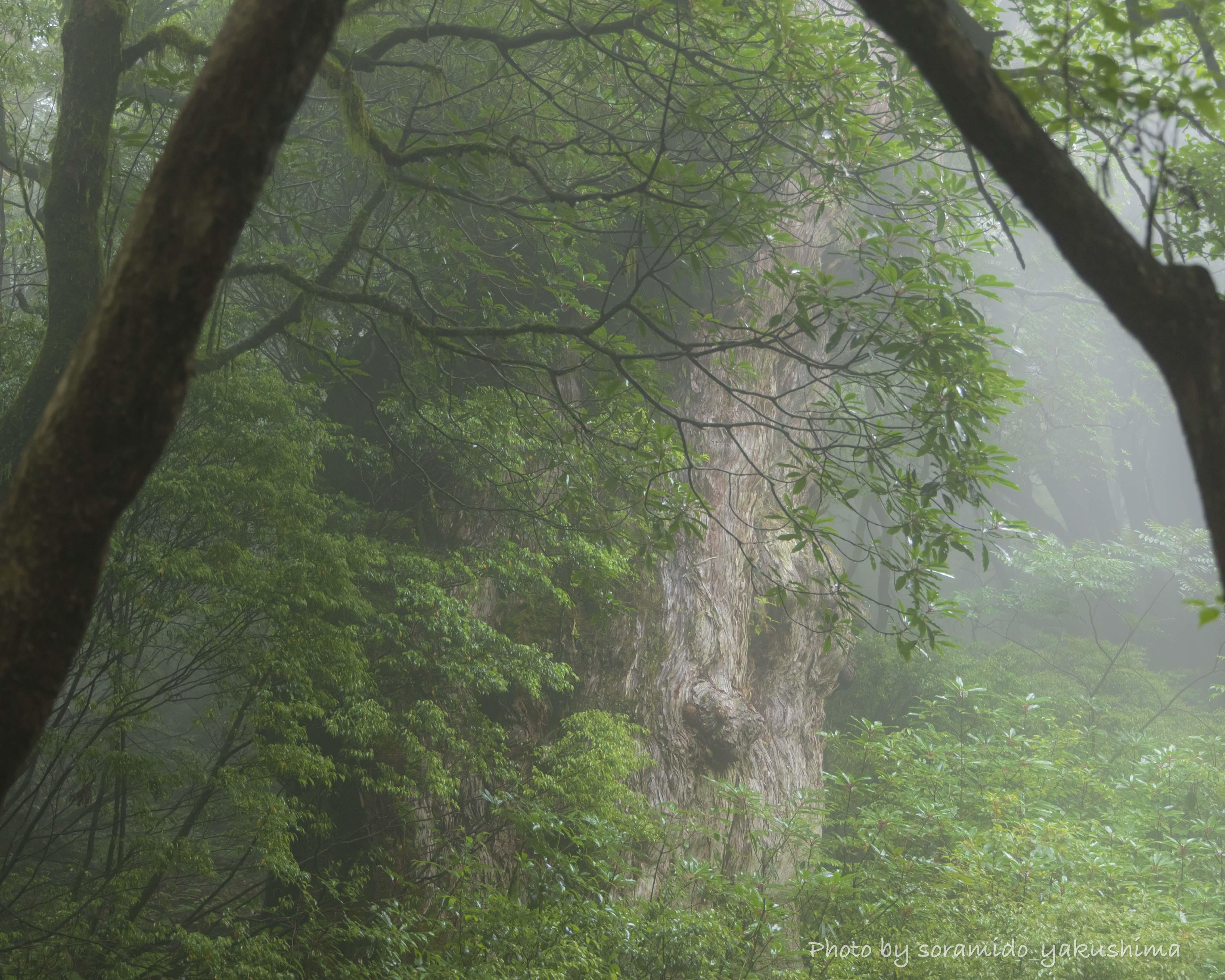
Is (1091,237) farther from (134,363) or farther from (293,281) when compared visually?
(293,281)

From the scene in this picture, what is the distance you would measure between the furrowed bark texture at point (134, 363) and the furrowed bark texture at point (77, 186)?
2897 mm

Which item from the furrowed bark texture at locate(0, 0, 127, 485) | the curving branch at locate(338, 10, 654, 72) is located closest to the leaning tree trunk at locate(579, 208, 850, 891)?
the curving branch at locate(338, 10, 654, 72)

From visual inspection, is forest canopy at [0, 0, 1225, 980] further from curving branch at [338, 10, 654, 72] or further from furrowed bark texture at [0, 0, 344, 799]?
furrowed bark texture at [0, 0, 344, 799]

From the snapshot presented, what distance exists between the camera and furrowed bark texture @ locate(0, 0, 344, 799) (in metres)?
1.11

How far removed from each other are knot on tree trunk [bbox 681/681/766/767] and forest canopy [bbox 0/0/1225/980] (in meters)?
0.03

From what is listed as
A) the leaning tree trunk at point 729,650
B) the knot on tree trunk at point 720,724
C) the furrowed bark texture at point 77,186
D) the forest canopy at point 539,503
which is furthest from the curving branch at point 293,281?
the knot on tree trunk at point 720,724

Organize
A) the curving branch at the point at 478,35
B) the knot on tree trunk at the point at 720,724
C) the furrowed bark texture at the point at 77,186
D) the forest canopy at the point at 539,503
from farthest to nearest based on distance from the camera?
the knot on tree trunk at the point at 720,724 → the curving branch at the point at 478,35 → the furrowed bark texture at the point at 77,186 → the forest canopy at the point at 539,503

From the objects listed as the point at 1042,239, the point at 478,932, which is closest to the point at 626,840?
the point at 478,932

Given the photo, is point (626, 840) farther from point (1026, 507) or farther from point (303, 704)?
point (1026, 507)

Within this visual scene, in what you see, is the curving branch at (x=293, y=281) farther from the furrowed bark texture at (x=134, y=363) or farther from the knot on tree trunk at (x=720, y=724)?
the knot on tree trunk at (x=720, y=724)

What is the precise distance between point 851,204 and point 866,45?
3.12 ft

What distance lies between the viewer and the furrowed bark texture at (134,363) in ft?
3.64

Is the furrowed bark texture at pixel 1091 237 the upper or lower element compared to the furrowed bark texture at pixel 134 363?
upper

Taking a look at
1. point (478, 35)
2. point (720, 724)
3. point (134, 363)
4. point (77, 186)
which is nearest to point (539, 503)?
point (720, 724)
